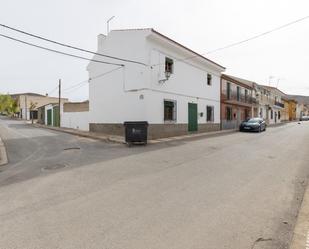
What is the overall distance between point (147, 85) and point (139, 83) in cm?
58

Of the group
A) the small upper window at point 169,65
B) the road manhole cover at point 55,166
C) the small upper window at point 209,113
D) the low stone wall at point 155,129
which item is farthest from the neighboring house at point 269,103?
the road manhole cover at point 55,166

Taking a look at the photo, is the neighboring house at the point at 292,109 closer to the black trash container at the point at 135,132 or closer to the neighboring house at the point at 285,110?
the neighboring house at the point at 285,110

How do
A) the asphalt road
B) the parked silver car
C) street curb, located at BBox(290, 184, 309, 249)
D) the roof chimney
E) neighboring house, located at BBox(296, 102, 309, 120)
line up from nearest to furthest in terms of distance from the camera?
street curb, located at BBox(290, 184, 309, 249)
the asphalt road
the roof chimney
the parked silver car
neighboring house, located at BBox(296, 102, 309, 120)

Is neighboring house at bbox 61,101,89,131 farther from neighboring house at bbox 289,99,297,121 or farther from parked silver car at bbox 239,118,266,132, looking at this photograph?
neighboring house at bbox 289,99,297,121

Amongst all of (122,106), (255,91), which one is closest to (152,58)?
(122,106)

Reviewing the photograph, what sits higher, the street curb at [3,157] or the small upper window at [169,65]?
the small upper window at [169,65]

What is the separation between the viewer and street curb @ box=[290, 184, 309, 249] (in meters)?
3.73

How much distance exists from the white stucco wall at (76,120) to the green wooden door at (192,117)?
9.13m

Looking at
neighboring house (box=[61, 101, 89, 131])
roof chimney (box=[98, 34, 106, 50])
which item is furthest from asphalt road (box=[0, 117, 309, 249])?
neighboring house (box=[61, 101, 89, 131])

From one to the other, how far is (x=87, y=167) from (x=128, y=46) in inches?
467

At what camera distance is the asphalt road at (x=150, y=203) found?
3.84 m

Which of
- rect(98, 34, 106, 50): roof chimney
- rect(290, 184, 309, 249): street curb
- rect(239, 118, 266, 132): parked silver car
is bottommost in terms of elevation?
rect(290, 184, 309, 249): street curb

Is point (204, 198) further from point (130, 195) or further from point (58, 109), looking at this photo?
point (58, 109)

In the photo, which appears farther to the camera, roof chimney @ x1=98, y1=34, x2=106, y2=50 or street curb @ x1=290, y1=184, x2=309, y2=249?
roof chimney @ x1=98, y1=34, x2=106, y2=50
